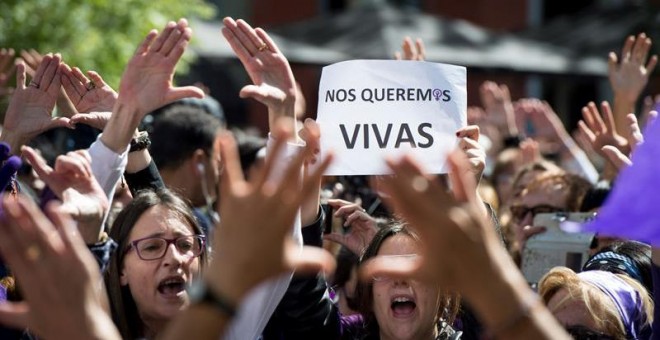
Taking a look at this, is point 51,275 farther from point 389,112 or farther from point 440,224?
point 389,112

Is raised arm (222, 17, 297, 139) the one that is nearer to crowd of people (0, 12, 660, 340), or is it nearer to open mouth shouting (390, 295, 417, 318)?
crowd of people (0, 12, 660, 340)

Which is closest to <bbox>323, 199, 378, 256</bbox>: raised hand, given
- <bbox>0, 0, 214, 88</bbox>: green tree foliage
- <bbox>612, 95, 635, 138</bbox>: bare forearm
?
<bbox>612, 95, 635, 138</bbox>: bare forearm

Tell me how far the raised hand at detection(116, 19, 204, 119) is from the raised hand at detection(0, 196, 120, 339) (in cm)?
109

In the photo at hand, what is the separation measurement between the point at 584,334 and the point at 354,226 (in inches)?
50.7

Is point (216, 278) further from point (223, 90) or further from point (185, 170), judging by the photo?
point (223, 90)

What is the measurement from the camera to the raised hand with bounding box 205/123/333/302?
213 centimetres

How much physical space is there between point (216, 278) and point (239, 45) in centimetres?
163

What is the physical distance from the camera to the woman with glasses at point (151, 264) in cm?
360

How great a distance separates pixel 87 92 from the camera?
4137 millimetres

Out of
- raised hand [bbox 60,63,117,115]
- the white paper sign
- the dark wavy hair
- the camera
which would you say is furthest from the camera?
the camera

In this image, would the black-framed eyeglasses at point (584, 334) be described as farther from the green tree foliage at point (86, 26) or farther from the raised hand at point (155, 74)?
the green tree foliage at point (86, 26)

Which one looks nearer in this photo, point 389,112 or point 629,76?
point 389,112

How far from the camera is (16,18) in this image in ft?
29.9

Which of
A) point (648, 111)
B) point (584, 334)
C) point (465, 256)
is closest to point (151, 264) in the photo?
point (584, 334)
